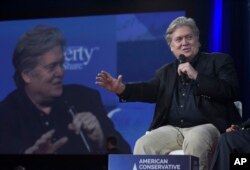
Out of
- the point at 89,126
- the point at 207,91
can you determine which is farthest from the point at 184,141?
the point at 89,126

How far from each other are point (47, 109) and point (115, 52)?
0.89 m

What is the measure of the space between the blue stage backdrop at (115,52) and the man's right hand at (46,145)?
54 cm

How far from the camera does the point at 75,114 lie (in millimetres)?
5590

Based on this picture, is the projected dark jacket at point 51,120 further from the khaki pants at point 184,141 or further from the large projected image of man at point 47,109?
the khaki pants at point 184,141

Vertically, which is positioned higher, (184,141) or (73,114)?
(184,141)

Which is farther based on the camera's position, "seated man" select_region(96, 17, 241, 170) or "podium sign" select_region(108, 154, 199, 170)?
"seated man" select_region(96, 17, 241, 170)

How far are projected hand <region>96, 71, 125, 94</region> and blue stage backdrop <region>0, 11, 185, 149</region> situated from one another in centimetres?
151

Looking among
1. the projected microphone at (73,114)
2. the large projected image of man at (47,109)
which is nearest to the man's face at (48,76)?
the large projected image of man at (47,109)

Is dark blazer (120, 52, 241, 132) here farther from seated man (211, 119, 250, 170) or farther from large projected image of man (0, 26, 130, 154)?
large projected image of man (0, 26, 130, 154)

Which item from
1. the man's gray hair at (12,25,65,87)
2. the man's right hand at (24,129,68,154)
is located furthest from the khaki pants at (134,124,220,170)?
the man's gray hair at (12,25,65,87)

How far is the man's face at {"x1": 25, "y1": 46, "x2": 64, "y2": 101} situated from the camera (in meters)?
5.68

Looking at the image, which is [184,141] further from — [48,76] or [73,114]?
[48,76]

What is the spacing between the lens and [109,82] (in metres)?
3.94

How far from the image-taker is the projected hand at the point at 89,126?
18.0 ft
